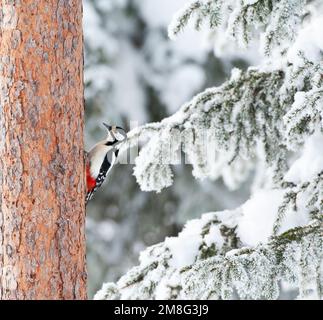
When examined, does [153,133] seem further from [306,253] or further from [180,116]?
[306,253]

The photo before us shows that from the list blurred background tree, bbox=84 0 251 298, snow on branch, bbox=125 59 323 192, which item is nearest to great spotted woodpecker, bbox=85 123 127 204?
snow on branch, bbox=125 59 323 192

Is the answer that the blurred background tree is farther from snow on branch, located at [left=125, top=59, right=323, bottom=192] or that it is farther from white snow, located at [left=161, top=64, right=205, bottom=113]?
snow on branch, located at [left=125, top=59, right=323, bottom=192]

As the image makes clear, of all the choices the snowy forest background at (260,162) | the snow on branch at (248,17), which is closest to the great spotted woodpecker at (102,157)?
the snowy forest background at (260,162)

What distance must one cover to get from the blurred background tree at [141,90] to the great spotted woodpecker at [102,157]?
5.93 m

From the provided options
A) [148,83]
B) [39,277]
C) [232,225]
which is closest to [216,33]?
[232,225]

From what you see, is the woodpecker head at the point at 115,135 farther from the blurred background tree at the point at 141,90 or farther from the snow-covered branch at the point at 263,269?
the blurred background tree at the point at 141,90

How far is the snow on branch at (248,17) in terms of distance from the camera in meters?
4.29

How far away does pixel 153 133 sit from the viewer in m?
4.82

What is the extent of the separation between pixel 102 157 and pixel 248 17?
4.42 ft

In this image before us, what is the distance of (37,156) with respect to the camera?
3.86 metres

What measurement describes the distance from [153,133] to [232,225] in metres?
0.65

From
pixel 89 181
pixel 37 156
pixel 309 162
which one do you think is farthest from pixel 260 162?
pixel 37 156

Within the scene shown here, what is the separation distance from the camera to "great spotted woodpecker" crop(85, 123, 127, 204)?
205 inches

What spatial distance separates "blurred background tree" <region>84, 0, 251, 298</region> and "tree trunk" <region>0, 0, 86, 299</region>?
7281mm
